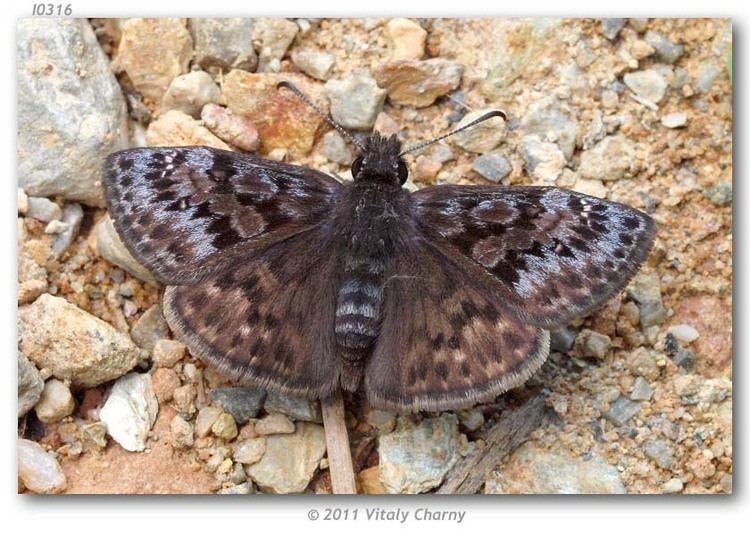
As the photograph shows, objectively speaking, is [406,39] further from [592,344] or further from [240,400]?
[240,400]

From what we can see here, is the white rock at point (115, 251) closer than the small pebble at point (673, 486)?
No

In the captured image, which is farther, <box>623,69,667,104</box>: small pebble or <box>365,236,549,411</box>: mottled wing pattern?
<box>623,69,667,104</box>: small pebble

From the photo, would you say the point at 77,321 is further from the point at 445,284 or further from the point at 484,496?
the point at 484,496

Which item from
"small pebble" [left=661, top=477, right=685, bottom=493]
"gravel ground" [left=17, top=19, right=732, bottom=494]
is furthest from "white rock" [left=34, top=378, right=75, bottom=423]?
"small pebble" [left=661, top=477, right=685, bottom=493]

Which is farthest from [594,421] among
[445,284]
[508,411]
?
[445,284]

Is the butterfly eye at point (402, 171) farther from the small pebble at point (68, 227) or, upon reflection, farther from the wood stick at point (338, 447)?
the small pebble at point (68, 227)

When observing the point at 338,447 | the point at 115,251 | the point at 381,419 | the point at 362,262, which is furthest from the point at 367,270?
the point at 115,251

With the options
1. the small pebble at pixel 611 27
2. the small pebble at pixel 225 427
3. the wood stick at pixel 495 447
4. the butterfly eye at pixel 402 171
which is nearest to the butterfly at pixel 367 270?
the butterfly eye at pixel 402 171

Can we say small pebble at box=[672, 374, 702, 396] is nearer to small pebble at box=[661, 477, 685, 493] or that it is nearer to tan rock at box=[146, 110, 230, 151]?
small pebble at box=[661, 477, 685, 493]
